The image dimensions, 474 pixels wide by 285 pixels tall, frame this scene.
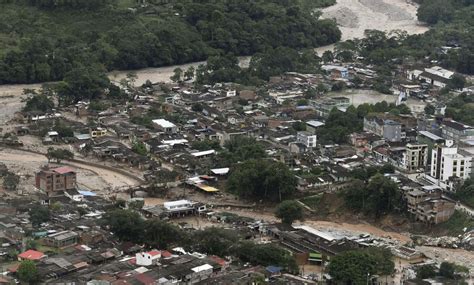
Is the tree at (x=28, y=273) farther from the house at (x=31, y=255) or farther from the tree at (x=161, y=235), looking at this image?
the tree at (x=161, y=235)

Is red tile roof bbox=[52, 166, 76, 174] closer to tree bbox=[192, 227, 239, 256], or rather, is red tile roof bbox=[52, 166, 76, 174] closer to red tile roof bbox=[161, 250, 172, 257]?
tree bbox=[192, 227, 239, 256]

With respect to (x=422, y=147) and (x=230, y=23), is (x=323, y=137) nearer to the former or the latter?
(x=422, y=147)

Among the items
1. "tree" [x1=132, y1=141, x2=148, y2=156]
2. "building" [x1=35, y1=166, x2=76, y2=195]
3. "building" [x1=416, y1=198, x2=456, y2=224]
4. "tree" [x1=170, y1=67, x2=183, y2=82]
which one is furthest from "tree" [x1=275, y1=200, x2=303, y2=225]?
"tree" [x1=170, y1=67, x2=183, y2=82]

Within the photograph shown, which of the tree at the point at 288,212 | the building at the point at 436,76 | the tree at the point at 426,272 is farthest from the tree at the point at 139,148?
the building at the point at 436,76

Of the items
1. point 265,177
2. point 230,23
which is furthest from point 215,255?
point 230,23

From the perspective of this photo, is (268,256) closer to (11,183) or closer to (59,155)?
(11,183)
